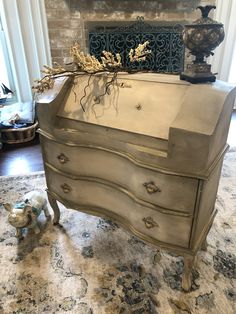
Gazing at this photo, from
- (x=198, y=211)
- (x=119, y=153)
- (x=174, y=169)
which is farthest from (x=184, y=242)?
(x=119, y=153)

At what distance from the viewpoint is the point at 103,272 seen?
4.84ft

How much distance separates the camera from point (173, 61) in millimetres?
3543

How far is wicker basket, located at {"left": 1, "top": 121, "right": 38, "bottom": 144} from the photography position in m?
3.07

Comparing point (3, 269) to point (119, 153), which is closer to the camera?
point (119, 153)

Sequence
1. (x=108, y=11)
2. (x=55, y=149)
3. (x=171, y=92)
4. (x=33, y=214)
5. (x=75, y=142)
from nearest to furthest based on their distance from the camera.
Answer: (x=171, y=92), (x=75, y=142), (x=55, y=149), (x=33, y=214), (x=108, y=11)

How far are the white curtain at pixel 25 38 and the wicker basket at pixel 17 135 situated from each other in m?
0.62

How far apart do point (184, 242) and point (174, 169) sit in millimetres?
391

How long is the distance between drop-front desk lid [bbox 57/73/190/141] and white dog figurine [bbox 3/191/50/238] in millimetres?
707

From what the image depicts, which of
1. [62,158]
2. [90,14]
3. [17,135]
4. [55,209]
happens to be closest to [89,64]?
[62,158]

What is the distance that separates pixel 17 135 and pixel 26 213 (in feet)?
5.58

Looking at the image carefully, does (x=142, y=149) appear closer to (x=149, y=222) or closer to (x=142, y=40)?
(x=149, y=222)

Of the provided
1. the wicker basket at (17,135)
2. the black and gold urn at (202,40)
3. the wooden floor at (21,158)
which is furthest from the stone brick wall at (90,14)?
the black and gold urn at (202,40)

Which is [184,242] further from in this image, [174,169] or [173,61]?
[173,61]

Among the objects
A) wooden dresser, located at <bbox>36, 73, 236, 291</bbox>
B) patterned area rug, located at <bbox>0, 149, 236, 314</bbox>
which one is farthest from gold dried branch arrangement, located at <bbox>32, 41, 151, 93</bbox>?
patterned area rug, located at <bbox>0, 149, 236, 314</bbox>
